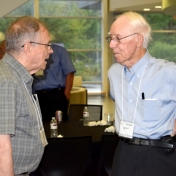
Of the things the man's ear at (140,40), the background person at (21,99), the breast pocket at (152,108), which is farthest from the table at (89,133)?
the background person at (21,99)

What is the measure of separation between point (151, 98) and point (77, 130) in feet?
6.87

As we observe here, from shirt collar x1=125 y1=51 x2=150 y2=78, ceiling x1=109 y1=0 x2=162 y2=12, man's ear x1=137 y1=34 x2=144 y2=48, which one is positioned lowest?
shirt collar x1=125 y1=51 x2=150 y2=78

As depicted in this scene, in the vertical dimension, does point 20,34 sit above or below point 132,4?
below

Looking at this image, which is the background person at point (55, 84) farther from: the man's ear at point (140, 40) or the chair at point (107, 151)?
the man's ear at point (140, 40)

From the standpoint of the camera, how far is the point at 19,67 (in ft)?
7.44

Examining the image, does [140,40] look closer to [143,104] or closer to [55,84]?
[143,104]

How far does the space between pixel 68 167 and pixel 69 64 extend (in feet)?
9.11

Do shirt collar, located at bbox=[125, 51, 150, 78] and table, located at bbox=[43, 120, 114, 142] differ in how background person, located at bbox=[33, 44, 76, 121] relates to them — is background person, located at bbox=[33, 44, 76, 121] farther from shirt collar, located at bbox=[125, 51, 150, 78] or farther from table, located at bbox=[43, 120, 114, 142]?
shirt collar, located at bbox=[125, 51, 150, 78]

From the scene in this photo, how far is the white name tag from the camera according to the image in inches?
109

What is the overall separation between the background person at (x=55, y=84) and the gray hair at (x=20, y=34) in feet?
12.7

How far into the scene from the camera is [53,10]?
16922 mm

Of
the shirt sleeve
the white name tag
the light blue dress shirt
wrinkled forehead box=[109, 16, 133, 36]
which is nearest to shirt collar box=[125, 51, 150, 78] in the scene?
the light blue dress shirt

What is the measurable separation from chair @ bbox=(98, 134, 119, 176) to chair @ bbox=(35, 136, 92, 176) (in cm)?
19

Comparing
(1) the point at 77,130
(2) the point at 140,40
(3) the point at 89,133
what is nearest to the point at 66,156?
(3) the point at 89,133
